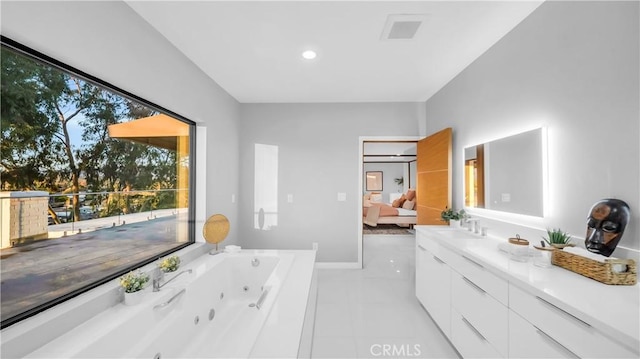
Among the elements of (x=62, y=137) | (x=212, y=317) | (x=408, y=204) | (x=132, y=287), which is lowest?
(x=212, y=317)

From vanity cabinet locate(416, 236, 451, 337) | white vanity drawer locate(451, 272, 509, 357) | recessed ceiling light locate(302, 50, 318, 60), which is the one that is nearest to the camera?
white vanity drawer locate(451, 272, 509, 357)

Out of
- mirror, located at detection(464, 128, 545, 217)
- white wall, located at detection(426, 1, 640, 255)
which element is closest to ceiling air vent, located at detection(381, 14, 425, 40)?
white wall, located at detection(426, 1, 640, 255)

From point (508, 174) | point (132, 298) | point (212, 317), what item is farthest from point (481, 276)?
point (132, 298)

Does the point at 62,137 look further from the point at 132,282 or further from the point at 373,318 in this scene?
the point at 373,318

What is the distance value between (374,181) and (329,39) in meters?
7.49

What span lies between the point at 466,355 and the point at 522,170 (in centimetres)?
140

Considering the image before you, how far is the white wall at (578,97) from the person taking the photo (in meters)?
1.21

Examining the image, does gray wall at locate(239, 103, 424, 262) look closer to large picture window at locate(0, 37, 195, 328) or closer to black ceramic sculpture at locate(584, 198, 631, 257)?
large picture window at locate(0, 37, 195, 328)

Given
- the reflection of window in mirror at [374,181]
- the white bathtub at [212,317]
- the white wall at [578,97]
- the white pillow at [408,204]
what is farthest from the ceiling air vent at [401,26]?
the reflection of window in mirror at [374,181]

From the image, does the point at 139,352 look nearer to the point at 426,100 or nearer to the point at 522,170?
the point at 522,170

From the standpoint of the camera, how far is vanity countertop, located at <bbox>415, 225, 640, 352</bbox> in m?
0.84

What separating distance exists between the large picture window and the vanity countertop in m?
2.42

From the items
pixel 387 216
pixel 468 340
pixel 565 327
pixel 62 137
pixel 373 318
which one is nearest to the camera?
pixel 565 327

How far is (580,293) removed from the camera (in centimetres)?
106
